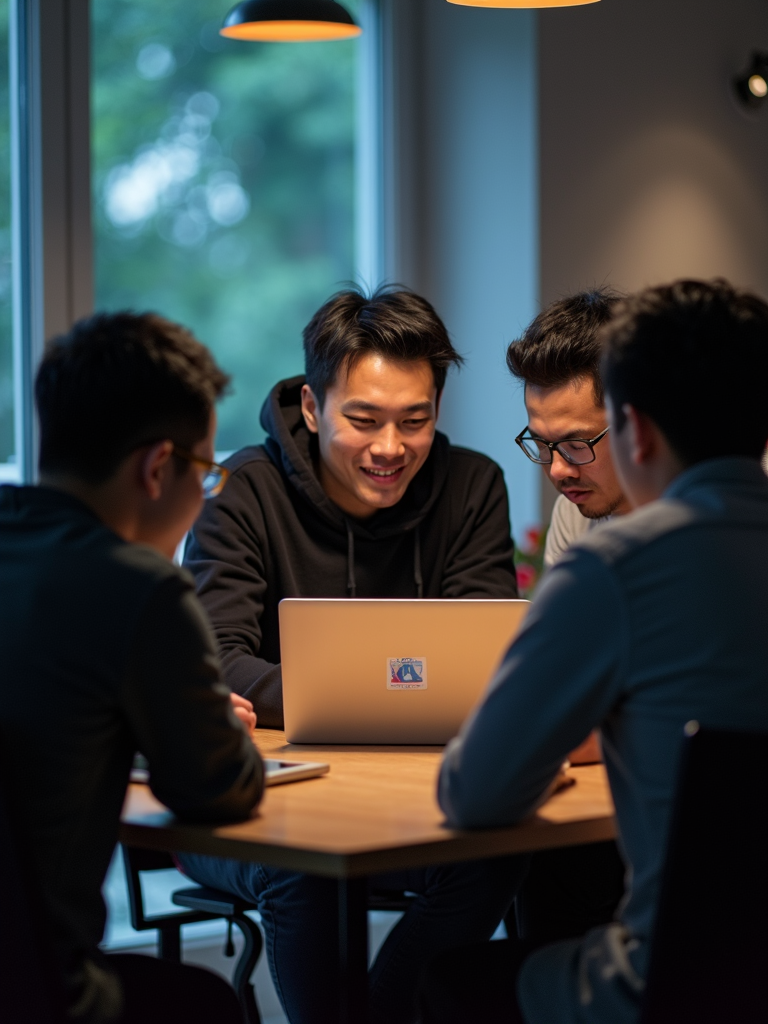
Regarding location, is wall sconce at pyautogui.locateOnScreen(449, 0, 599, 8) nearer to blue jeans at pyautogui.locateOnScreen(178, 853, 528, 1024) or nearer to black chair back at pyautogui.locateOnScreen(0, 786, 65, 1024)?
blue jeans at pyautogui.locateOnScreen(178, 853, 528, 1024)

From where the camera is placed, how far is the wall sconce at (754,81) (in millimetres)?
4222

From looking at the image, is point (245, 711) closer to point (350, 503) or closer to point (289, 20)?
point (350, 503)

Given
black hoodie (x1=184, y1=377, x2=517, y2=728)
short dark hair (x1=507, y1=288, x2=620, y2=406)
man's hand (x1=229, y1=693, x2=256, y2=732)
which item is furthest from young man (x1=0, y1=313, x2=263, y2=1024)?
black hoodie (x1=184, y1=377, x2=517, y2=728)

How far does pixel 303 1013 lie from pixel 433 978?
54 cm

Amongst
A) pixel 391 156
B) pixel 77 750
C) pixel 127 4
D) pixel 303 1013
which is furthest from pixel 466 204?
pixel 77 750

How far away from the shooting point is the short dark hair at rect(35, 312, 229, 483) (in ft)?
5.14

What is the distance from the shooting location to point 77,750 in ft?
4.84

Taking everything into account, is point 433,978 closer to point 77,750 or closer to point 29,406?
point 77,750

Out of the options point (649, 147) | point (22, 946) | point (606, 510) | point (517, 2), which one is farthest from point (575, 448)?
point (649, 147)

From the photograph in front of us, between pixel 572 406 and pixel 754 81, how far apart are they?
2315 millimetres

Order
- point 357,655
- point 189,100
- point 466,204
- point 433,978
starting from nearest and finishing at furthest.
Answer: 1. point 433,978
2. point 357,655
3. point 189,100
4. point 466,204

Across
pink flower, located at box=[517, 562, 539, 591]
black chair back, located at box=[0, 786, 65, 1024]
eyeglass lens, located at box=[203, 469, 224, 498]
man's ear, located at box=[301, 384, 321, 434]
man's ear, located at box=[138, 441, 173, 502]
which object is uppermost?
man's ear, located at box=[301, 384, 321, 434]

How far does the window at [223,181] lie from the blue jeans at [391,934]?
154 cm

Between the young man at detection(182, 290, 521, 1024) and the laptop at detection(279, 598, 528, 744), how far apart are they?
219 millimetres
